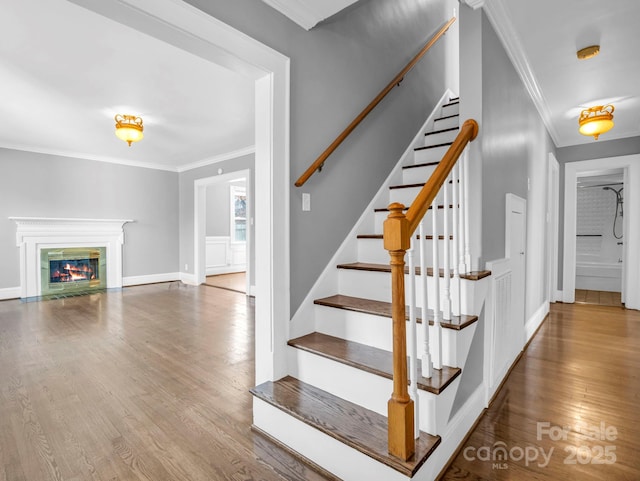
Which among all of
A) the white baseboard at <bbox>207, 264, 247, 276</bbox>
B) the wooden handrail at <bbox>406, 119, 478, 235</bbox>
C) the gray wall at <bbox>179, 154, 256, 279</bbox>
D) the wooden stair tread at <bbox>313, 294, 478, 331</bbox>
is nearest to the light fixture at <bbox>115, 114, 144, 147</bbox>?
the gray wall at <bbox>179, 154, 256, 279</bbox>

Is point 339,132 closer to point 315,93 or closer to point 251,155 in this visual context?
point 315,93

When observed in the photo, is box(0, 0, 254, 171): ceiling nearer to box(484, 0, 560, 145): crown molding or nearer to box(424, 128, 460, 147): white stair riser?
box(424, 128, 460, 147): white stair riser

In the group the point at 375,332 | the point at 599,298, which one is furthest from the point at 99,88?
the point at 599,298

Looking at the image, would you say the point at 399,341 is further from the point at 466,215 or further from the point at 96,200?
the point at 96,200

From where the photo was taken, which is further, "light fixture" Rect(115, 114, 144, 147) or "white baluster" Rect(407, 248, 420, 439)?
"light fixture" Rect(115, 114, 144, 147)

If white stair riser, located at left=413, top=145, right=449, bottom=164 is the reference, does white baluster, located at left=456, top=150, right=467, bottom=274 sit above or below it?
below

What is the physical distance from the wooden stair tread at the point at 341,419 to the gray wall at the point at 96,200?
223 inches

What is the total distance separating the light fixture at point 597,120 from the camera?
329 centimetres

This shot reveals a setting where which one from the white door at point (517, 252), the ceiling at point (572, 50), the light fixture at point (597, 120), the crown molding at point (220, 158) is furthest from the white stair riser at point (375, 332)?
the crown molding at point (220, 158)

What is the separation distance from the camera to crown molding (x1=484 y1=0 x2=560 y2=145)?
207cm

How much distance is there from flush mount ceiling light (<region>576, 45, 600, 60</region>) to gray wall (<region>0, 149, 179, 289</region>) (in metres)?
6.78

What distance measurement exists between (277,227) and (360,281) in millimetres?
705

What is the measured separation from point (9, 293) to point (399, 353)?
6.52 metres

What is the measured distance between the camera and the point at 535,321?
3.51 meters
